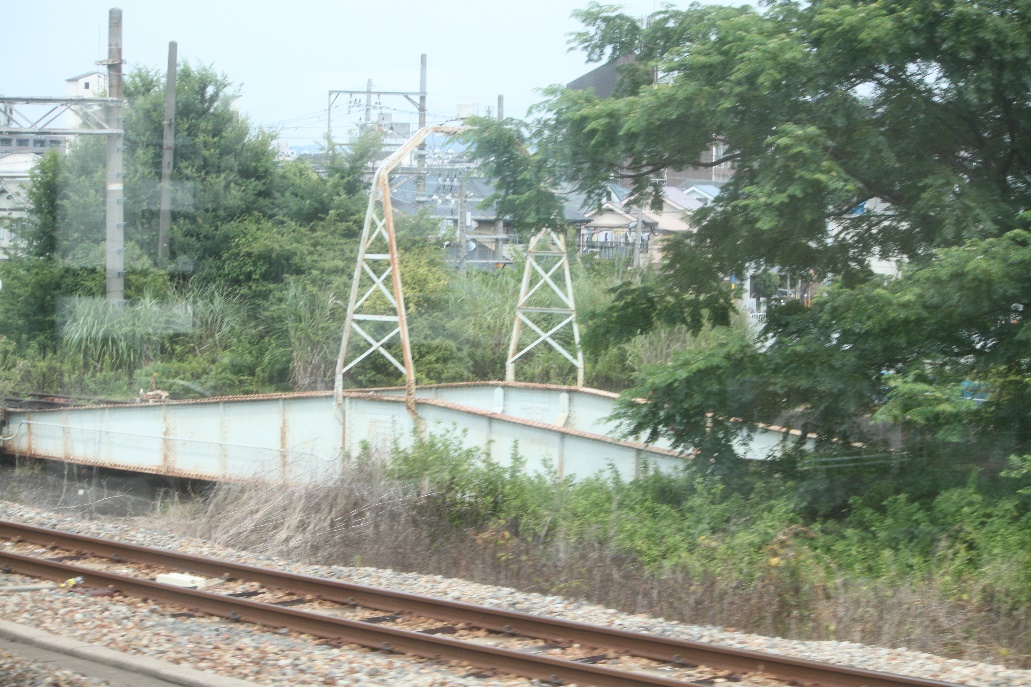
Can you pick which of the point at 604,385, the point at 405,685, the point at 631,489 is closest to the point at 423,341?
the point at 604,385

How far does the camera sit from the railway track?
261 inches

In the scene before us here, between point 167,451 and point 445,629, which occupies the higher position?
point 445,629

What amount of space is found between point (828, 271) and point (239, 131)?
76.7ft

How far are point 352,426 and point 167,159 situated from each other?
15488 mm

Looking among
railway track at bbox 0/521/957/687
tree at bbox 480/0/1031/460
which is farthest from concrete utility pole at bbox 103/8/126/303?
railway track at bbox 0/521/957/687

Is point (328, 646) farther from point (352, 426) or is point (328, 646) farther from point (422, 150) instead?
point (422, 150)

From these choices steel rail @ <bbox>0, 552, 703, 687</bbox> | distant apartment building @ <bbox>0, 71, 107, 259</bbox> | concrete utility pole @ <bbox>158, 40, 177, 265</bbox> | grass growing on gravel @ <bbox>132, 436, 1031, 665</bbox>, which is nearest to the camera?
steel rail @ <bbox>0, 552, 703, 687</bbox>

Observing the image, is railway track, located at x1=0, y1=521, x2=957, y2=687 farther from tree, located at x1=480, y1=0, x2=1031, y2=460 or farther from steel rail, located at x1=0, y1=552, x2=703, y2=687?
tree, located at x1=480, y1=0, x2=1031, y2=460

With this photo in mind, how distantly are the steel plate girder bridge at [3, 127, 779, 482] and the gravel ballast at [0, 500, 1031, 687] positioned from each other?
5913 millimetres

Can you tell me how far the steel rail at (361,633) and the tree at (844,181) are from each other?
566cm

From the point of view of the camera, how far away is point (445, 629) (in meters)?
7.93

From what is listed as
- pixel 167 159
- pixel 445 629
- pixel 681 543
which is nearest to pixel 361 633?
pixel 445 629

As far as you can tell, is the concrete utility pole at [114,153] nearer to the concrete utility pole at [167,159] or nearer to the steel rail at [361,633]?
the concrete utility pole at [167,159]

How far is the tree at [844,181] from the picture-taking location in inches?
415
